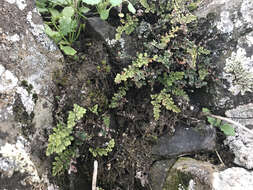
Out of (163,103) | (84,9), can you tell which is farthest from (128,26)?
(163,103)

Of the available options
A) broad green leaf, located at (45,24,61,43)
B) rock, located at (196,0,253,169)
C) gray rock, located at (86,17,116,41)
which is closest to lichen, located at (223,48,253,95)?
rock, located at (196,0,253,169)

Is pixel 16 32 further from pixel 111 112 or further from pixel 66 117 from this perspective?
pixel 111 112

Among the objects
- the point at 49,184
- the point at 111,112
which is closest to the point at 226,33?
the point at 111,112

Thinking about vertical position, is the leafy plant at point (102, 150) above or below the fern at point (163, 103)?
below

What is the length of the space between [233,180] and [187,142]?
2.14 feet

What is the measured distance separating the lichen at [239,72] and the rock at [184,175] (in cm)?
101

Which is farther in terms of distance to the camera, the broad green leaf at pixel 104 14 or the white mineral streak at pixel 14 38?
the broad green leaf at pixel 104 14

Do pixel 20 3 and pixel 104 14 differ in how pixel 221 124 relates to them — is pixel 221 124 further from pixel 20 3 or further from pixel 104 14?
pixel 20 3

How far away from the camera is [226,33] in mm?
3014

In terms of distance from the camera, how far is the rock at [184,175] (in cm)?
244

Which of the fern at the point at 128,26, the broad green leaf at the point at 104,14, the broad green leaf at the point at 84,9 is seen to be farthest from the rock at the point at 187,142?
the broad green leaf at the point at 84,9

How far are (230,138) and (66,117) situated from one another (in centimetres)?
203

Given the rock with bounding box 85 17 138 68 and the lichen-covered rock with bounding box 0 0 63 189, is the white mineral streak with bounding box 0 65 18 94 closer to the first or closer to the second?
the lichen-covered rock with bounding box 0 0 63 189

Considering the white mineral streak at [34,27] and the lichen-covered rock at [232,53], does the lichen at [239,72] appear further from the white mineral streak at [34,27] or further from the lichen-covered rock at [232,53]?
the white mineral streak at [34,27]
